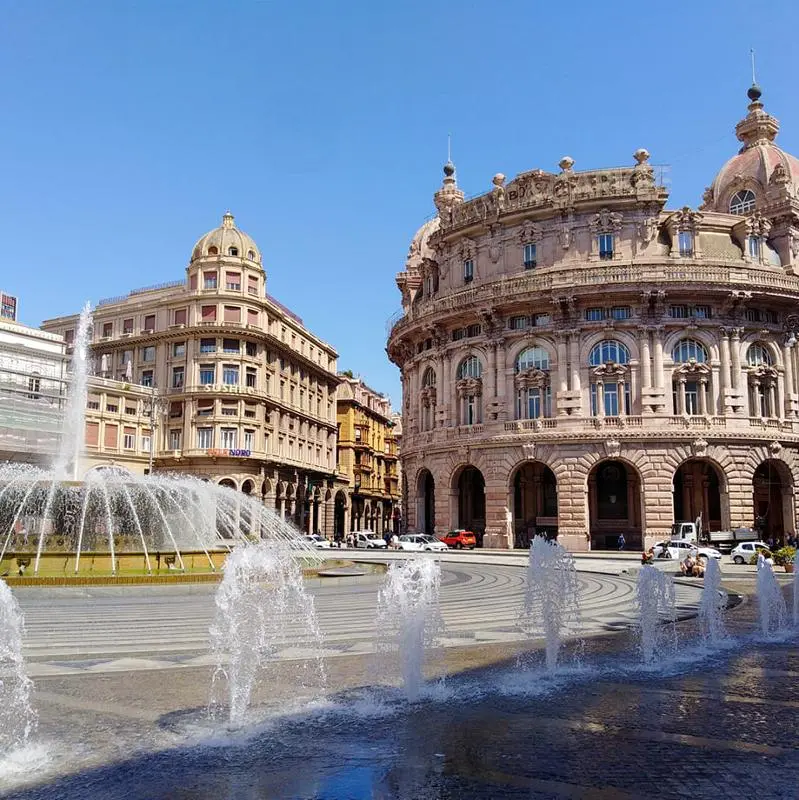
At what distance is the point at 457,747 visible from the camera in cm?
631

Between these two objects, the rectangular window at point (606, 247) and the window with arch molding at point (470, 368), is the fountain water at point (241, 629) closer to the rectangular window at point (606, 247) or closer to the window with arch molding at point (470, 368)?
the window with arch molding at point (470, 368)

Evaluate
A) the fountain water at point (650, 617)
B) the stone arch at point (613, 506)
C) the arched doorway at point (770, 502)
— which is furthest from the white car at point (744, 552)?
the fountain water at point (650, 617)

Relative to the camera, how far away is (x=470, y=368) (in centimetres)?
4638

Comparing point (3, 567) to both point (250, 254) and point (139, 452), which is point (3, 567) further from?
point (250, 254)

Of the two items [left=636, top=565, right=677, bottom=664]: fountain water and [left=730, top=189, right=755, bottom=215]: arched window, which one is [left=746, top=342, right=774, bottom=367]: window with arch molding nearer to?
[left=730, top=189, right=755, bottom=215]: arched window

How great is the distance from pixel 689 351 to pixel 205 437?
33607 mm

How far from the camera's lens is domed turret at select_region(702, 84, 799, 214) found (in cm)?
4703

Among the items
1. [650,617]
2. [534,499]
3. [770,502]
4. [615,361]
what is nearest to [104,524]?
[650,617]

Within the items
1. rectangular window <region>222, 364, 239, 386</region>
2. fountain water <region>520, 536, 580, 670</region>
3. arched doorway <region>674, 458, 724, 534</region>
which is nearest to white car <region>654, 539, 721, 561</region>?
arched doorway <region>674, 458, 724, 534</region>

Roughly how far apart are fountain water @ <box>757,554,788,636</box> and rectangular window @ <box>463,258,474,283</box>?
3490 cm

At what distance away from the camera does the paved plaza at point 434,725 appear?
17.9 ft

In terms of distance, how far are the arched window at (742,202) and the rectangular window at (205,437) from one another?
3840cm

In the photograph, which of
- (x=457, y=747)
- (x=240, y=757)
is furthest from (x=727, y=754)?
(x=240, y=757)

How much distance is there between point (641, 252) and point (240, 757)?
40899 mm
